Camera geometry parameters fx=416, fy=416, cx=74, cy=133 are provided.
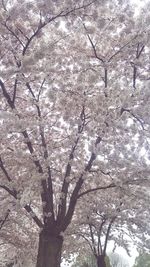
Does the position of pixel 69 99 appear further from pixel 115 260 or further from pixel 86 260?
pixel 115 260

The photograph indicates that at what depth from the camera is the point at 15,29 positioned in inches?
428

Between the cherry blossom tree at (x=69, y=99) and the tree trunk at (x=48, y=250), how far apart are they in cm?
3

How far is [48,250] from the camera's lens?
11.3 metres

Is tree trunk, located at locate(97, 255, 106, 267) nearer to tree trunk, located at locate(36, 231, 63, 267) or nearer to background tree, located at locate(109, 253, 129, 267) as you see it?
tree trunk, located at locate(36, 231, 63, 267)

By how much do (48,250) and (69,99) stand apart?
4.17 meters

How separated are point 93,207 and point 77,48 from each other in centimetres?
696

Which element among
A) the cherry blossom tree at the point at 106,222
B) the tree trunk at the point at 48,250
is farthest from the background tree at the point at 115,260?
the tree trunk at the point at 48,250

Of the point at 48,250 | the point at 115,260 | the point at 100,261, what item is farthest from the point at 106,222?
the point at 115,260

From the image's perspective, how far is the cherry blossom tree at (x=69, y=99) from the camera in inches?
406

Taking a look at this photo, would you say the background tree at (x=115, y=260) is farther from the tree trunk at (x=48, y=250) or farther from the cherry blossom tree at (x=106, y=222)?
the tree trunk at (x=48, y=250)

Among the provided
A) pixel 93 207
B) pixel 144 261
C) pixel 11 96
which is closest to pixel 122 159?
pixel 11 96

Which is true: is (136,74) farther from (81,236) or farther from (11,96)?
(81,236)

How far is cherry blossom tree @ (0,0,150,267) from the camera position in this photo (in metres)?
10.3

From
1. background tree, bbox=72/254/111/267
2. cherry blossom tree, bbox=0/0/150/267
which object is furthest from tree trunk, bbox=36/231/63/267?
background tree, bbox=72/254/111/267
